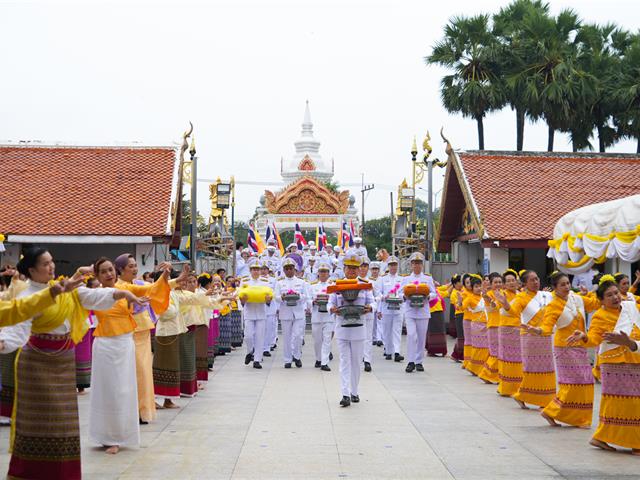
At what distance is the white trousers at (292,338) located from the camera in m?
17.2

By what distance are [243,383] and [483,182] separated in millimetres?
13691

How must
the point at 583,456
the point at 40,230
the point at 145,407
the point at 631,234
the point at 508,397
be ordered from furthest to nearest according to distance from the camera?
the point at 40,230 < the point at 631,234 < the point at 508,397 < the point at 145,407 < the point at 583,456

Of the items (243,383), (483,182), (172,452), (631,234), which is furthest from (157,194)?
(172,452)

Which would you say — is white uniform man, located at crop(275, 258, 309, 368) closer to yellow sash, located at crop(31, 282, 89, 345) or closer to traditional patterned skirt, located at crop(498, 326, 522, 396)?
traditional patterned skirt, located at crop(498, 326, 522, 396)

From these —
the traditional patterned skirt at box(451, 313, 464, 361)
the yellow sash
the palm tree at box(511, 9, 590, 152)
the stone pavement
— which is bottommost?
the stone pavement

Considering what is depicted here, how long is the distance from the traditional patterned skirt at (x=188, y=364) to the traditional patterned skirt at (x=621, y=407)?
224 inches

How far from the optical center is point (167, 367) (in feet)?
38.5

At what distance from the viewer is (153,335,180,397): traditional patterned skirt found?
11.7 metres

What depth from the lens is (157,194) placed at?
25.1m

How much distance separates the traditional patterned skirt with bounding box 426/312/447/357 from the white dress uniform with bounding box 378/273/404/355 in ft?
3.27

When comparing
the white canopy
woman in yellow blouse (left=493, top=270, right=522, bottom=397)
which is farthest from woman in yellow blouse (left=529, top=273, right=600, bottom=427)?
the white canopy

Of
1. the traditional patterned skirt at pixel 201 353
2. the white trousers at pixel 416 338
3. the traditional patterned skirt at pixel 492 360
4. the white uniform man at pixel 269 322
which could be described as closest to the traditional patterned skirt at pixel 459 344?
the white trousers at pixel 416 338

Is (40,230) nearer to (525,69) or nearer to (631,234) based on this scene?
(631,234)

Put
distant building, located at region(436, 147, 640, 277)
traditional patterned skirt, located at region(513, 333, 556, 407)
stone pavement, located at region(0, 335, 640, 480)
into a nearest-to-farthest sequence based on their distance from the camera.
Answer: stone pavement, located at region(0, 335, 640, 480) → traditional patterned skirt, located at region(513, 333, 556, 407) → distant building, located at region(436, 147, 640, 277)
